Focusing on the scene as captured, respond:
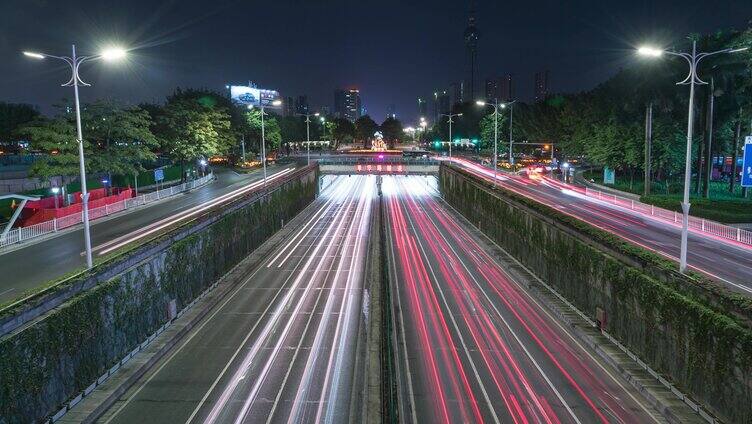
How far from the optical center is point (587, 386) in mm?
19438

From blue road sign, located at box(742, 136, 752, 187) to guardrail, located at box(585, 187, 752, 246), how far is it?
457 inches

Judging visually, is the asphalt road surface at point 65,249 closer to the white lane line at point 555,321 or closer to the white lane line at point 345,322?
the white lane line at point 345,322

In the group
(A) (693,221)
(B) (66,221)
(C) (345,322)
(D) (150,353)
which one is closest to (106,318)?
(D) (150,353)

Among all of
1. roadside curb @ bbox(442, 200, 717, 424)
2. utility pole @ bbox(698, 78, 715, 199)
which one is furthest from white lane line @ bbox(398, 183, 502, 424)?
utility pole @ bbox(698, 78, 715, 199)

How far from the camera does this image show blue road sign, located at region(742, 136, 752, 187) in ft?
85.1

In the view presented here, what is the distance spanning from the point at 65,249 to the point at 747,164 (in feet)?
130

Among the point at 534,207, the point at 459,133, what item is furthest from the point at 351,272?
the point at 459,133

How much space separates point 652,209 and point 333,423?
41918mm

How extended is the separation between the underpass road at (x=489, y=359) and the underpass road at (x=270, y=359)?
248 centimetres

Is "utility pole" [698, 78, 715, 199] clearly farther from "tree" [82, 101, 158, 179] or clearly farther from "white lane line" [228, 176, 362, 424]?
"tree" [82, 101, 158, 179]

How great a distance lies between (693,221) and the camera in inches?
1674

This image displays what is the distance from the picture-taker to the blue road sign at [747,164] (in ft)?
85.1

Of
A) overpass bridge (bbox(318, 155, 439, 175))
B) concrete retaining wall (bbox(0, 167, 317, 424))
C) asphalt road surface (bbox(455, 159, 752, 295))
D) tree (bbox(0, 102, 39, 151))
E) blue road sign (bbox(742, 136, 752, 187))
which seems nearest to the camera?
concrete retaining wall (bbox(0, 167, 317, 424))

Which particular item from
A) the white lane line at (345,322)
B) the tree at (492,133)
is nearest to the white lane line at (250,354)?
the white lane line at (345,322)
